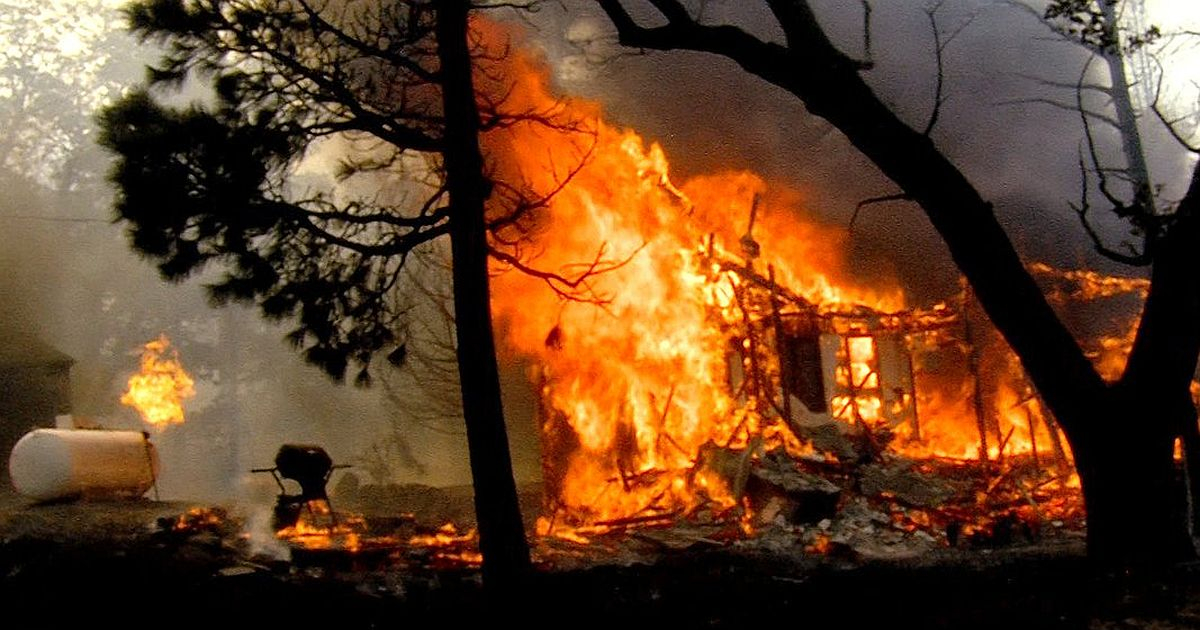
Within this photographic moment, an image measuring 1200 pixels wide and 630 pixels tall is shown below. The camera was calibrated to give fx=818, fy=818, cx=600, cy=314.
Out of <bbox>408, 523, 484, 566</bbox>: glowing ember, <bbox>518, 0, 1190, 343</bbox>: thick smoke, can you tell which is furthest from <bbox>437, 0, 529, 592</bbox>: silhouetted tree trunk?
<bbox>518, 0, 1190, 343</bbox>: thick smoke

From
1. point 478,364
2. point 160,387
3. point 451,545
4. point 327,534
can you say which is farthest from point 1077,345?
point 160,387

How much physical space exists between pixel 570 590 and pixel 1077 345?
5.33 meters

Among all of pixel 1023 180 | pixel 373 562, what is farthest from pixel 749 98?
pixel 373 562

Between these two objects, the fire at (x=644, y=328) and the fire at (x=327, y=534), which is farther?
the fire at (x=644, y=328)

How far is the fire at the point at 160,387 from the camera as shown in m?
33.6

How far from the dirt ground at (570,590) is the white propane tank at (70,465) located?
132cm

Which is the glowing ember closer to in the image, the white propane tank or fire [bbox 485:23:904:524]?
fire [bbox 485:23:904:524]

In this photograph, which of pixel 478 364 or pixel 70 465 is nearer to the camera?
pixel 478 364

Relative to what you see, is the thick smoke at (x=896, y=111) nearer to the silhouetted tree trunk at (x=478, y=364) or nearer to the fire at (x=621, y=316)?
the fire at (x=621, y=316)

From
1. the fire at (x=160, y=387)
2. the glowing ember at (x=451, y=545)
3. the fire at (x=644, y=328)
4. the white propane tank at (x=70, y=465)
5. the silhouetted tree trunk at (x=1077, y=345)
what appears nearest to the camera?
the silhouetted tree trunk at (x=1077, y=345)

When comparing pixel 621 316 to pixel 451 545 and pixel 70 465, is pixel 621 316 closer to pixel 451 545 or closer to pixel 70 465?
pixel 451 545

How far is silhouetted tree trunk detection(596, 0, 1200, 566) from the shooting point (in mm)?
6930

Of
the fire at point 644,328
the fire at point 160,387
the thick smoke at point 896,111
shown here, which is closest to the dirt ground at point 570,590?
the fire at point 644,328

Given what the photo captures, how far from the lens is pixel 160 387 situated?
34625mm
